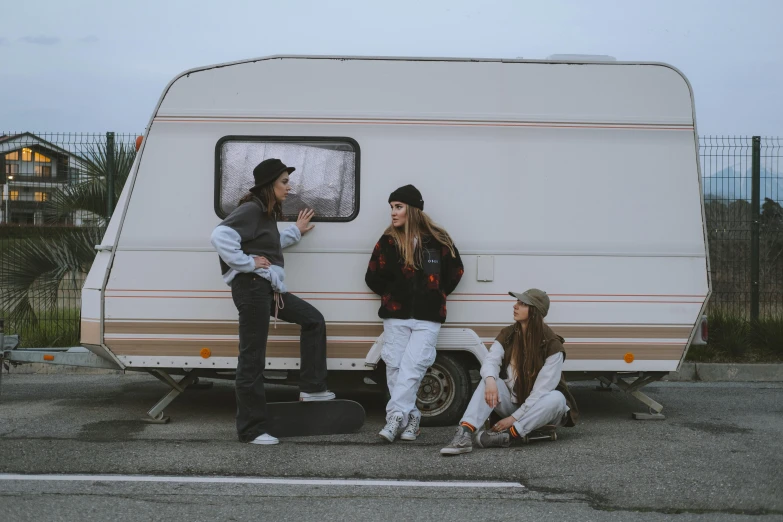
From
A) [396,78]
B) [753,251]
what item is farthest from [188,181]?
[753,251]

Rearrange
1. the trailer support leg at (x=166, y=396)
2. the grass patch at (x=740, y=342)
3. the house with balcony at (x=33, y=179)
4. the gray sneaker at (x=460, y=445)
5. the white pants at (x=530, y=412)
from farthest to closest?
the house with balcony at (x=33, y=179) < the grass patch at (x=740, y=342) < the trailer support leg at (x=166, y=396) < the white pants at (x=530, y=412) < the gray sneaker at (x=460, y=445)

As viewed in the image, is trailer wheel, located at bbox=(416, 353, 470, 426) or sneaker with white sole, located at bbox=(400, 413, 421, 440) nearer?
sneaker with white sole, located at bbox=(400, 413, 421, 440)

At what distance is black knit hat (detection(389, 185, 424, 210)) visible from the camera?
21.9 feet

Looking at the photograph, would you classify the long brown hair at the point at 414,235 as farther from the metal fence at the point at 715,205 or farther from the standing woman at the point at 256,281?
the metal fence at the point at 715,205

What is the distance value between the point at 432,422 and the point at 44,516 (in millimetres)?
3279

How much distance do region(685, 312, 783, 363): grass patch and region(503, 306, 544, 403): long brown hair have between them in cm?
410

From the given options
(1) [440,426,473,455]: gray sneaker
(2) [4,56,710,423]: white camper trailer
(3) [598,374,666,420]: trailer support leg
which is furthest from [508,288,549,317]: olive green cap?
(3) [598,374,666,420]: trailer support leg

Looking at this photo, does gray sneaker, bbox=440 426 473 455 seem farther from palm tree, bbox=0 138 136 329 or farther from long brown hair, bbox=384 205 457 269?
palm tree, bbox=0 138 136 329

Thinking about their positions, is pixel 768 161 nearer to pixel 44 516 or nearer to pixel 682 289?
pixel 682 289

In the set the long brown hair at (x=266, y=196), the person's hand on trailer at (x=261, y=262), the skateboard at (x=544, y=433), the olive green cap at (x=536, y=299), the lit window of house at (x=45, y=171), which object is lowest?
the skateboard at (x=544, y=433)

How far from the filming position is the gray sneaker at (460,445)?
5957 millimetres

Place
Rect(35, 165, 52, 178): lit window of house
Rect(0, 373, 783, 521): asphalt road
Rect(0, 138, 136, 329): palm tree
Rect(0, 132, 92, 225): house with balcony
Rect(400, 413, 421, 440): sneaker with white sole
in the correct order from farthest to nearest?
Rect(35, 165, 52, 178): lit window of house, Rect(0, 132, 92, 225): house with balcony, Rect(0, 138, 136, 329): palm tree, Rect(400, 413, 421, 440): sneaker with white sole, Rect(0, 373, 783, 521): asphalt road

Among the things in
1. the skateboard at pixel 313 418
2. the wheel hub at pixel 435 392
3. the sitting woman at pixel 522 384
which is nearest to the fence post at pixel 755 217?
the sitting woman at pixel 522 384

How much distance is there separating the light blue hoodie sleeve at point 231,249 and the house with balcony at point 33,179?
4.52 metres
